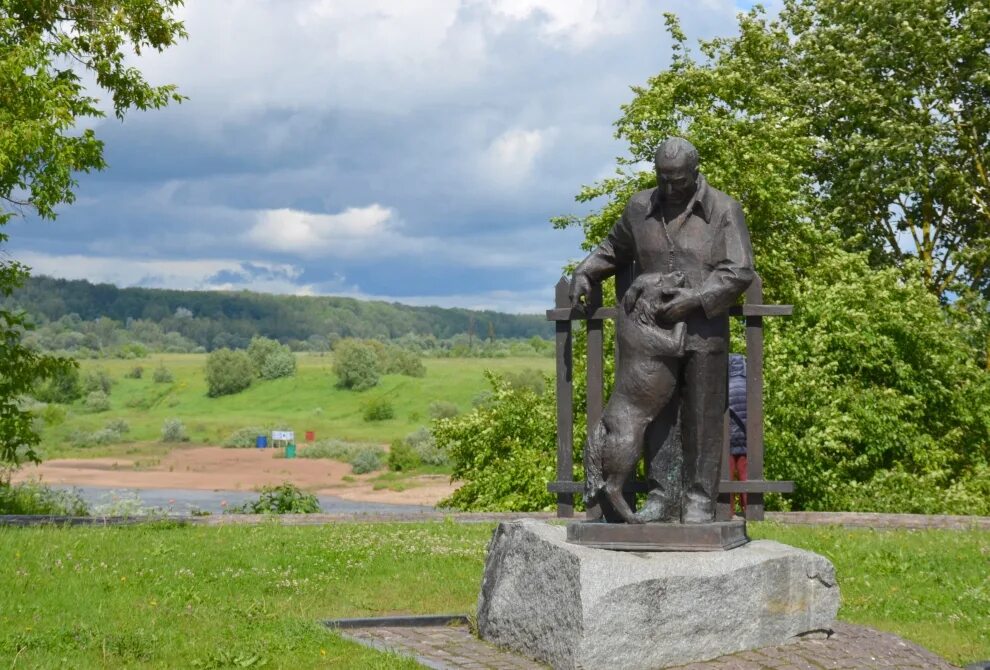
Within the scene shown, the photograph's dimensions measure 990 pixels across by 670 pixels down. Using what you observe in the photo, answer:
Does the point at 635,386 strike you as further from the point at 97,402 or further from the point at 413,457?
the point at 97,402

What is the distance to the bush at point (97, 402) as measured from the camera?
83.6 metres

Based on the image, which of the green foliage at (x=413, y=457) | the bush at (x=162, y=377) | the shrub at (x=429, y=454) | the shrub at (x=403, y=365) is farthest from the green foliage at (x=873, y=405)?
the bush at (x=162, y=377)

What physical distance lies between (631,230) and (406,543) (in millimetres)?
5195

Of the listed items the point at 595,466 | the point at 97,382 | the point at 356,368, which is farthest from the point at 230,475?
the point at 595,466

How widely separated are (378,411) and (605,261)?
6705 cm

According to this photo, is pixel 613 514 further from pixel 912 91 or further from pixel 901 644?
pixel 912 91

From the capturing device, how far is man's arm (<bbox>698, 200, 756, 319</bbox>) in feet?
25.9

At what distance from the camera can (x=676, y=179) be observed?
317 inches

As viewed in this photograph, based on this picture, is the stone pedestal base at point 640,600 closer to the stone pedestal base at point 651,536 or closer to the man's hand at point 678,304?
the stone pedestal base at point 651,536

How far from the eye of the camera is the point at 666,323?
7.98 metres

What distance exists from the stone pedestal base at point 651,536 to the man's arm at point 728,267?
134 centimetres

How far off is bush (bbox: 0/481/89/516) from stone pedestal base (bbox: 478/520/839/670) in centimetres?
1024

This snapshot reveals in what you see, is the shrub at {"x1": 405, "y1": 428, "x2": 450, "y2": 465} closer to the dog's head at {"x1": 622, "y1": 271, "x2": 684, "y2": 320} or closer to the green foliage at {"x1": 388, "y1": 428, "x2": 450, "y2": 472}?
the green foliage at {"x1": 388, "y1": 428, "x2": 450, "y2": 472}

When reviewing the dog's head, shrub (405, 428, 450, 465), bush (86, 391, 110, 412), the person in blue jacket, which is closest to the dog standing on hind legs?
the dog's head
